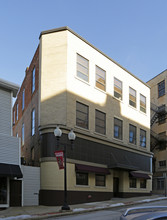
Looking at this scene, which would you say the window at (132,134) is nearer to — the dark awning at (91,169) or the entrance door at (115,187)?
the entrance door at (115,187)

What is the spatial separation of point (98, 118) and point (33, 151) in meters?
6.85

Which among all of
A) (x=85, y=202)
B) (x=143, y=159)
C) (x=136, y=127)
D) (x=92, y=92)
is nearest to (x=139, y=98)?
(x=136, y=127)

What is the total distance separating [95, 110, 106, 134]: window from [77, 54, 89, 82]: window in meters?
3.53

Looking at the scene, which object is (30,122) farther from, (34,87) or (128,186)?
(128,186)

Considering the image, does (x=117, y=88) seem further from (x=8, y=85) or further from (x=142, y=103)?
(x=8, y=85)

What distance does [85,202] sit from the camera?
2392 centimetres

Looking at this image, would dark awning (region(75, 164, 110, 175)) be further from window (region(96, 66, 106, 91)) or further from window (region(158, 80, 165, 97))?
window (region(158, 80, 165, 97))

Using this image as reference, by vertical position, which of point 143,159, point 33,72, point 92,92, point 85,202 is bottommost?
point 85,202

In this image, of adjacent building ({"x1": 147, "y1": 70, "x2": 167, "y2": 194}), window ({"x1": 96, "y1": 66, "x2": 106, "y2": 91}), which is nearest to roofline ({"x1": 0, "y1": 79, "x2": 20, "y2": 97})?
window ({"x1": 96, "y1": 66, "x2": 106, "y2": 91})

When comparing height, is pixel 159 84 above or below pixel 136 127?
above

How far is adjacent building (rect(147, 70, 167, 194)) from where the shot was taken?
45.3m

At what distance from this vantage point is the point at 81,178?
79.4ft

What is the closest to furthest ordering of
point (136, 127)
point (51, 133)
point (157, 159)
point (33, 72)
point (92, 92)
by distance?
point (51, 133) → point (92, 92) → point (33, 72) → point (136, 127) → point (157, 159)

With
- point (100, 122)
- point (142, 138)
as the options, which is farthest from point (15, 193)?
point (142, 138)
